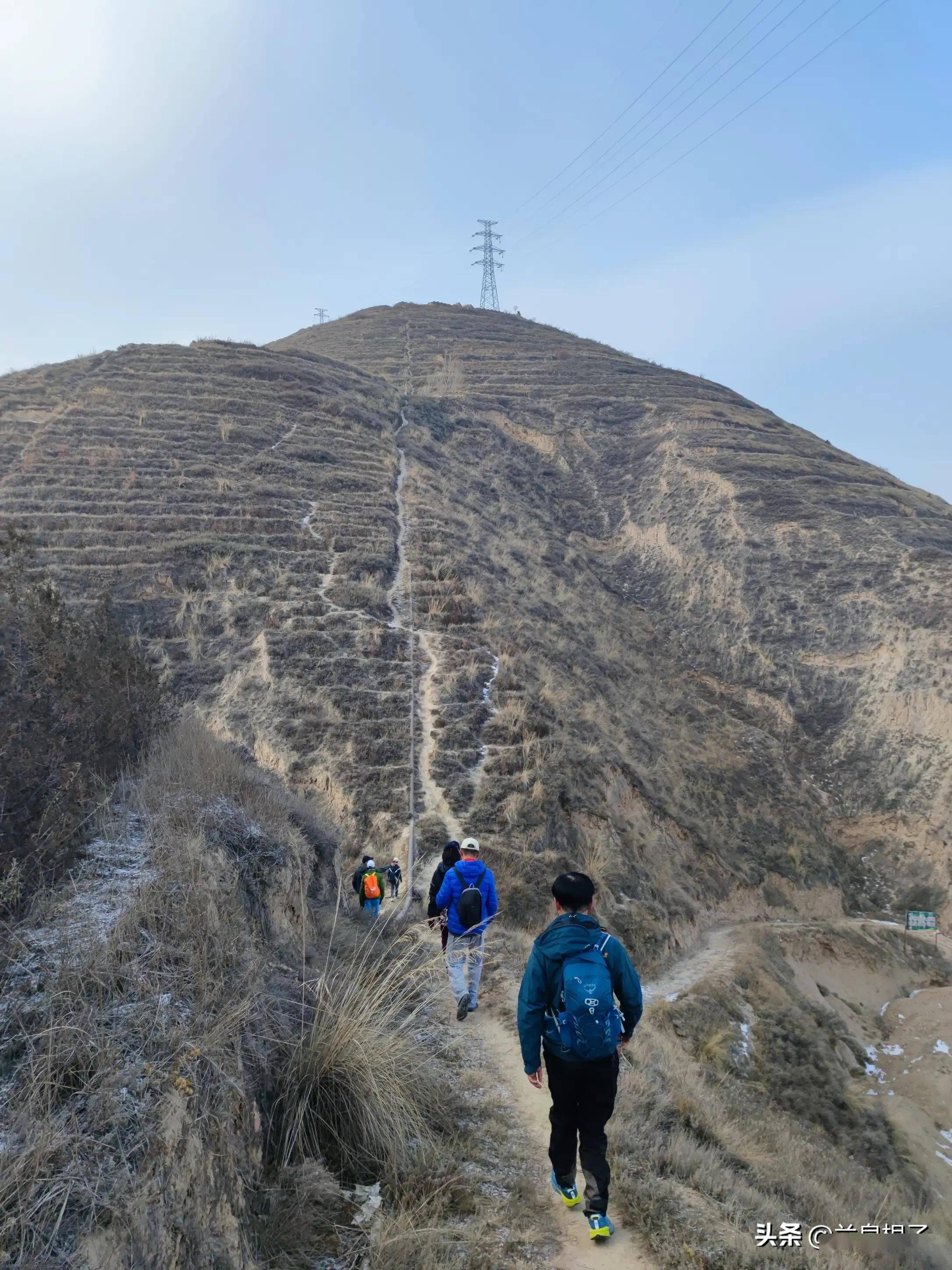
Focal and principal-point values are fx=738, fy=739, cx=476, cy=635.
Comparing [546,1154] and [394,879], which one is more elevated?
[546,1154]

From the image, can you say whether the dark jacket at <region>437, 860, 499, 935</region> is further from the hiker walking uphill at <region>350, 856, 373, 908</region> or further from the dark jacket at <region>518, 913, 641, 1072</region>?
the hiker walking uphill at <region>350, 856, 373, 908</region>

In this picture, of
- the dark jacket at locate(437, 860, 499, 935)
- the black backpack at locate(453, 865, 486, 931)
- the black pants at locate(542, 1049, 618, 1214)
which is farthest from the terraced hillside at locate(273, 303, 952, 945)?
the black pants at locate(542, 1049, 618, 1214)

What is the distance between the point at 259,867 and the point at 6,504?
20.3 metres

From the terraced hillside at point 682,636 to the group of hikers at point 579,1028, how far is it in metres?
8.39

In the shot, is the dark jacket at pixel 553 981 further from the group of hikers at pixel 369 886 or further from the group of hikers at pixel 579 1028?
the group of hikers at pixel 369 886

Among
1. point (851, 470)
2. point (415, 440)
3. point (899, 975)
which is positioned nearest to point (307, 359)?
point (415, 440)

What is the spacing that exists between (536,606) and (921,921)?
44.8ft

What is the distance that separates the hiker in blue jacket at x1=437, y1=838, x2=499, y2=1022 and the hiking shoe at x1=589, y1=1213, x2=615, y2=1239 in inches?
94.3

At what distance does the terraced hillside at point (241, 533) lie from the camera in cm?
1459

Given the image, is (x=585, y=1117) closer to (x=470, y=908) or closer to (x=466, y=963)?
(x=470, y=908)

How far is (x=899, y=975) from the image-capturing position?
17.5 metres

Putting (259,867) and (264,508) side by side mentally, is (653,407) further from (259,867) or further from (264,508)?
(259,867)

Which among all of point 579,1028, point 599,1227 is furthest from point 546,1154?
point 579,1028

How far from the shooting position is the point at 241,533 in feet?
68.6
